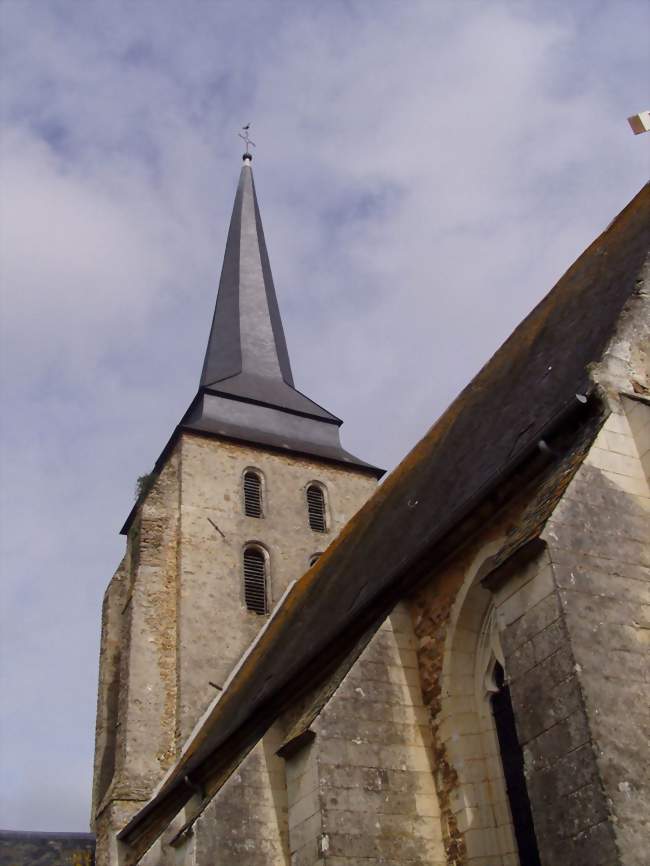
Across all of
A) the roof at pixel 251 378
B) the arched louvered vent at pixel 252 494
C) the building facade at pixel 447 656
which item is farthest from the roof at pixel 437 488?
the roof at pixel 251 378

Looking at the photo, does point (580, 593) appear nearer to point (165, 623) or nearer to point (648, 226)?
point (648, 226)

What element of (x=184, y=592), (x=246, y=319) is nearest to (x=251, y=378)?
(x=246, y=319)

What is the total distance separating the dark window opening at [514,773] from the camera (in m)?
6.62

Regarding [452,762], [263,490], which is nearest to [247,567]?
[263,490]

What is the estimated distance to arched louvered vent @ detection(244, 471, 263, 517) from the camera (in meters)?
16.3

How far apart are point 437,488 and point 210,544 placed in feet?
23.3

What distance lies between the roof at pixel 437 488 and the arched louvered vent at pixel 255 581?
251 centimetres

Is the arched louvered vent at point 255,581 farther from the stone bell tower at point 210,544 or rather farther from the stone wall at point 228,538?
the stone wall at point 228,538

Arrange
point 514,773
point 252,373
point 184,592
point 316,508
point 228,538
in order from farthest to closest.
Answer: point 252,373
point 316,508
point 228,538
point 184,592
point 514,773

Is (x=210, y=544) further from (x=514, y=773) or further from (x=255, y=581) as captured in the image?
(x=514, y=773)

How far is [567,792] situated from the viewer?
15.9ft

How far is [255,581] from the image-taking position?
15.5 metres

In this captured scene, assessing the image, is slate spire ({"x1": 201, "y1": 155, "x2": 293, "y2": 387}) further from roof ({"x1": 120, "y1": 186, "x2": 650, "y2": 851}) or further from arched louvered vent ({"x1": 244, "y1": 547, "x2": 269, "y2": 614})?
roof ({"x1": 120, "y1": 186, "x2": 650, "y2": 851})

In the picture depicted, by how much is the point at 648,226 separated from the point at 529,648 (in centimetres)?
462
